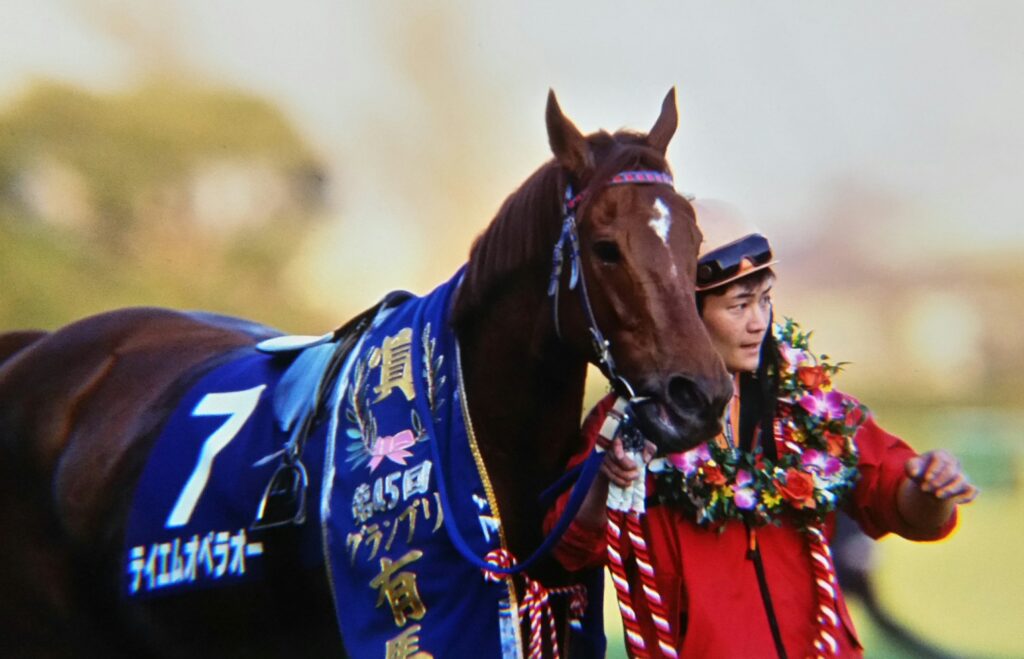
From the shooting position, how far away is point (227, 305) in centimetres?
409

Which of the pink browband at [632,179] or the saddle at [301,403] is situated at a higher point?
the pink browband at [632,179]

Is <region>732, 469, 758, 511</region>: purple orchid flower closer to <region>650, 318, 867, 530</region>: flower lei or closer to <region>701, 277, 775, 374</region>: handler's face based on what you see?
<region>650, 318, 867, 530</region>: flower lei

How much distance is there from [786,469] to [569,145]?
0.70 meters

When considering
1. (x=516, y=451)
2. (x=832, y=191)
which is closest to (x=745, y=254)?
(x=516, y=451)

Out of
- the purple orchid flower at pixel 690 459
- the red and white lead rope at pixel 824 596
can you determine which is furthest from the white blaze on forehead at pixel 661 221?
the red and white lead rope at pixel 824 596

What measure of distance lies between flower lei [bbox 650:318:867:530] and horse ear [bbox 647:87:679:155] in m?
0.51

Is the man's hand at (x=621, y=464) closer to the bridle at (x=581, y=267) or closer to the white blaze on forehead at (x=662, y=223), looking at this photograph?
the bridle at (x=581, y=267)

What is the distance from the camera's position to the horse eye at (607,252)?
1.68 m

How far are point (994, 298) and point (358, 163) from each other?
2.26 metres

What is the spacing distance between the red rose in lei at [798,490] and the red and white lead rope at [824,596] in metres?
0.08

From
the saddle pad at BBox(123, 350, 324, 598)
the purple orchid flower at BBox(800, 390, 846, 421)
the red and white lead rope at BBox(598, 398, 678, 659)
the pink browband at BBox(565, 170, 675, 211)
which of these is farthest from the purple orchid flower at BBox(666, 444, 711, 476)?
the saddle pad at BBox(123, 350, 324, 598)

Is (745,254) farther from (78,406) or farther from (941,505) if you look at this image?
(78,406)

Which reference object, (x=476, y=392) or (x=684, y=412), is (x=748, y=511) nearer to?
(x=684, y=412)

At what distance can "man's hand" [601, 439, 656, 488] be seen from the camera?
1709mm
